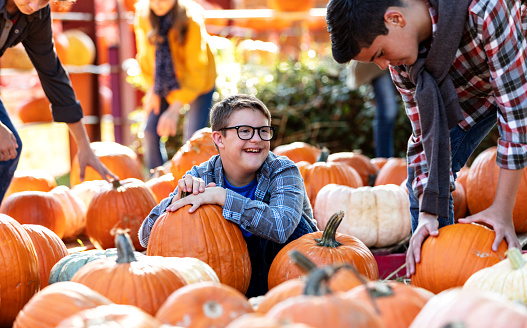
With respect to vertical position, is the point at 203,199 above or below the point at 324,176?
above

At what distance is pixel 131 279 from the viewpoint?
5.84 ft

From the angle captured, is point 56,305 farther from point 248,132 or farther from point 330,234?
point 248,132

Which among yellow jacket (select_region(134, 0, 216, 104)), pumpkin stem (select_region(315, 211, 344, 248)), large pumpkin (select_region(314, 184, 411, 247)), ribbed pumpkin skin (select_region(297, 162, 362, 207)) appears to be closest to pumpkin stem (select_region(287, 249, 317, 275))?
pumpkin stem (select_region(315, 211, 344, 248))

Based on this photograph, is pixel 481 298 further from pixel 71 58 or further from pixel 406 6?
pixel 71 58

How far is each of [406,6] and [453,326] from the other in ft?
4.60

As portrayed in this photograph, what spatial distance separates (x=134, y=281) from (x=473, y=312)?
969mm

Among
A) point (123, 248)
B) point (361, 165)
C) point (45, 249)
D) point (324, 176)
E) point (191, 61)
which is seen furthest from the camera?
point (191, 61)

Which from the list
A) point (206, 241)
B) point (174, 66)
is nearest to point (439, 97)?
point (206, 241)

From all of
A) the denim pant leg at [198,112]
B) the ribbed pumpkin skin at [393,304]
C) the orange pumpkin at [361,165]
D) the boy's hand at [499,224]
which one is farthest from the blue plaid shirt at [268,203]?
the denim pant leg at [198,112]

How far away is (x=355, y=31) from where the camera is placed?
2168mm

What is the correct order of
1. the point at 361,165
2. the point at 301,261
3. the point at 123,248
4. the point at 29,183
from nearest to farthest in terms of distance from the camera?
the point at 301,261
the point at 123,248
the point at 29,183
the point at 361,165

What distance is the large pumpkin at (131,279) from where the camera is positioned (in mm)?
1747

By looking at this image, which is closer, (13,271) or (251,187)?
(13,271)

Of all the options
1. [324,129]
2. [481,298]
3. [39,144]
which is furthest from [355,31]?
[39,144]
